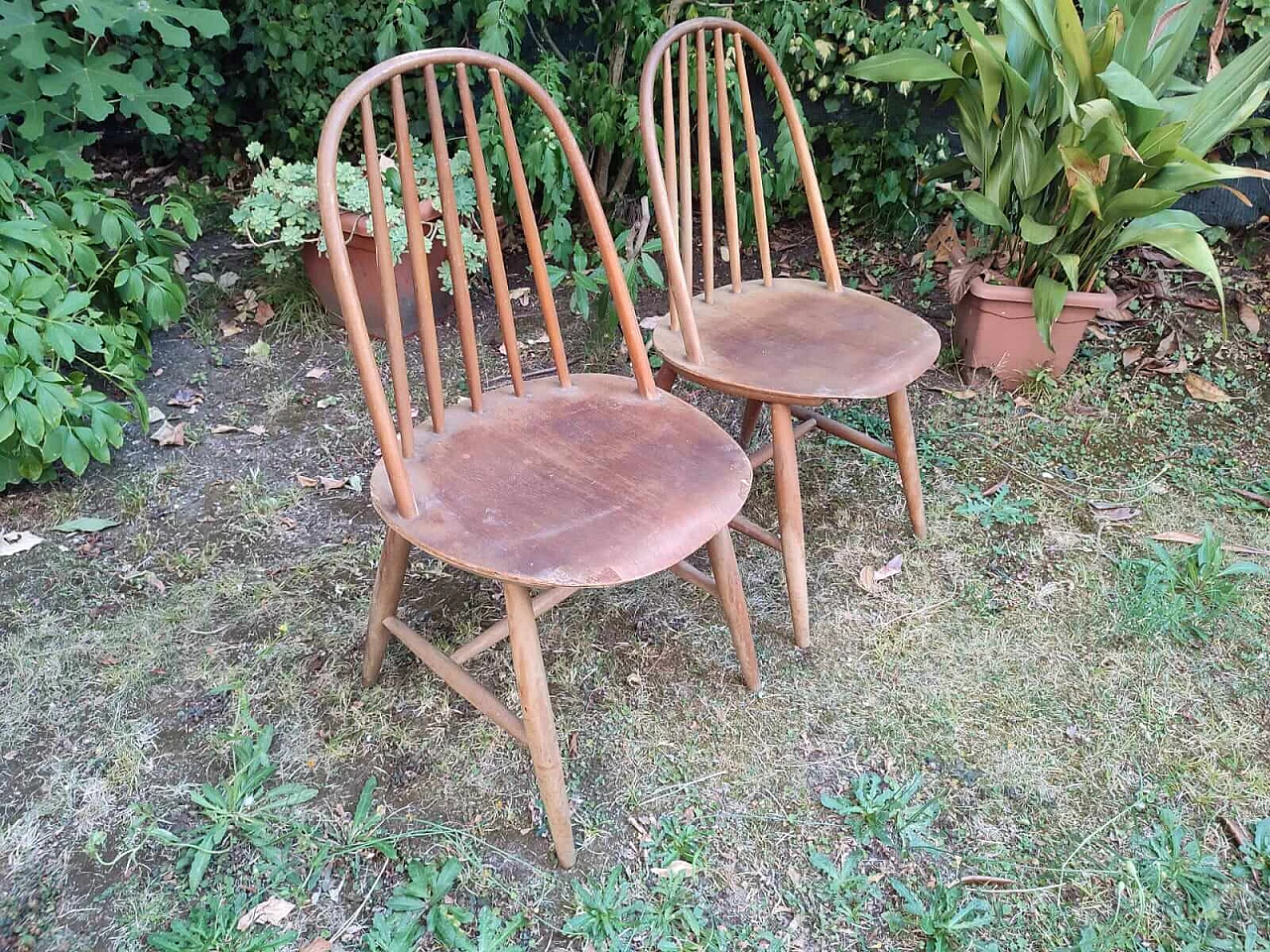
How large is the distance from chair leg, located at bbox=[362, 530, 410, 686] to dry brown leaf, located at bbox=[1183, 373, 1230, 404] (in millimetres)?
2414

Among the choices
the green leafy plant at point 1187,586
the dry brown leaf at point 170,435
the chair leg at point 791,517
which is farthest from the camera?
the dry brown leaf at point 170,435

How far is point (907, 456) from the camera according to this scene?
2021mm

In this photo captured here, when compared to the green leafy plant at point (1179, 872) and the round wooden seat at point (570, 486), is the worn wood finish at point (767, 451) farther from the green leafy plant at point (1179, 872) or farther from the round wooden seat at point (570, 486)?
the green leafy plant at point (1179, 872)

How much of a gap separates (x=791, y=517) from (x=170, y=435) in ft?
5.71

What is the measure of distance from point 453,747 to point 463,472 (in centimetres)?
60

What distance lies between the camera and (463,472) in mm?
1369

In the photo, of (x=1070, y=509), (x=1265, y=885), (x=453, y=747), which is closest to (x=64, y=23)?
(x=453, y=747)

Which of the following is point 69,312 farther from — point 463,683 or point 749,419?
point 749,419

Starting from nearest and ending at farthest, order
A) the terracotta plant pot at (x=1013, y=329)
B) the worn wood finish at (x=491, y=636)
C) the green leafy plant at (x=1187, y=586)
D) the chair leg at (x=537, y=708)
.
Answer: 1. the chair leg at (x=537, y=708)
2. the worn wood finish at (x=491, y=636)
3. the green leafy plant at (x=1187, y=586)
4. the terracotta plant pot at (x=1013, y=329)

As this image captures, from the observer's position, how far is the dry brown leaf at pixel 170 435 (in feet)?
7.85

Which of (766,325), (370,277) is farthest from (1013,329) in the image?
(370,277)

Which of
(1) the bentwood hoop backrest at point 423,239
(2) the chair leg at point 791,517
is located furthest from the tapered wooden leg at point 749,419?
(1) the bentwood hoop backrest at point 423,239

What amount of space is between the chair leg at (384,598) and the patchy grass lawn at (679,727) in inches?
2.9

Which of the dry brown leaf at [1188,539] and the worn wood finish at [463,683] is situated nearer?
the worn wood finish at [463,683]
